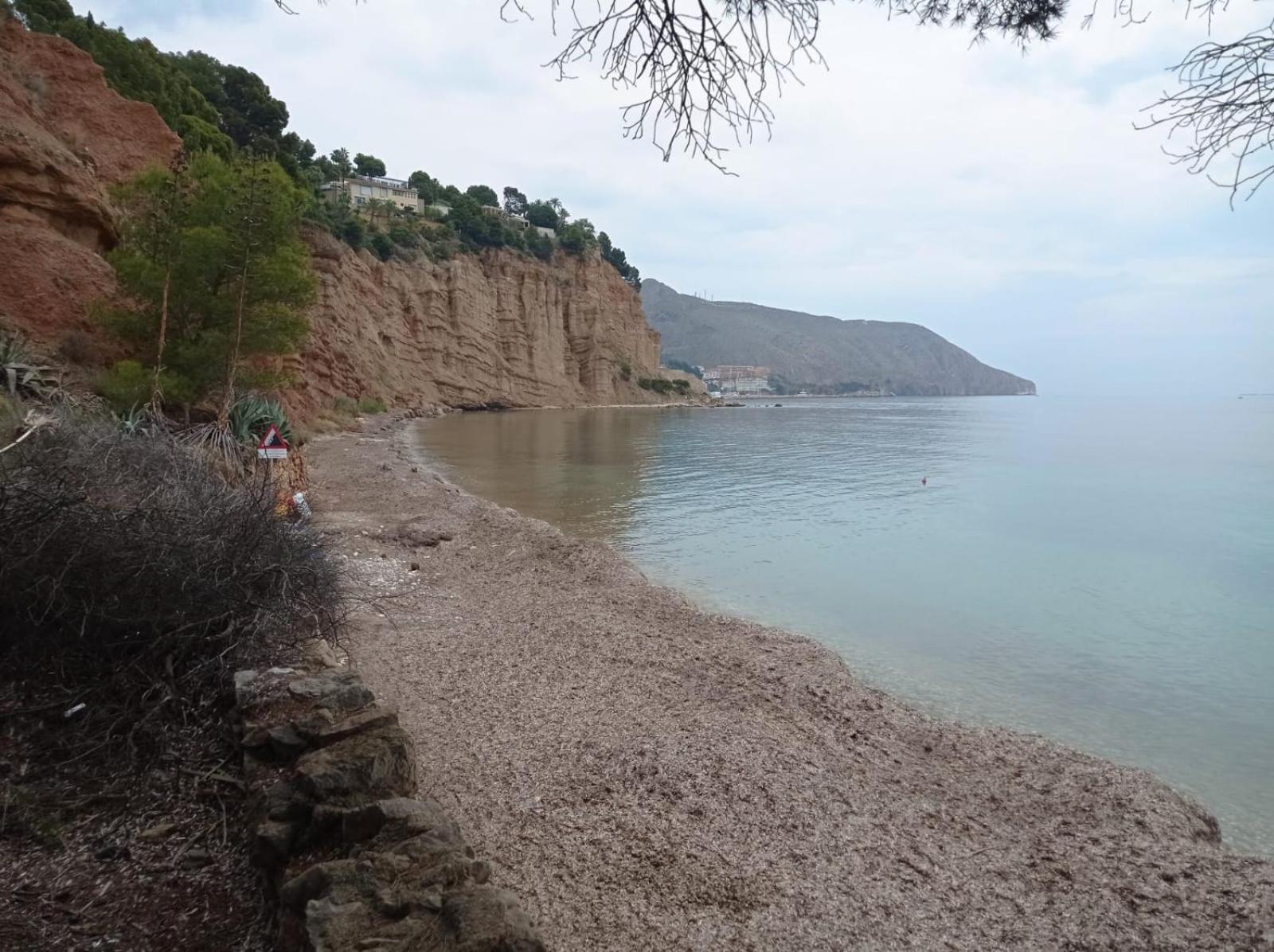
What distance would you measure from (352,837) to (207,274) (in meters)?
13.8

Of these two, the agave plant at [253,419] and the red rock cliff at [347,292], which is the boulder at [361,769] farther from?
the red rock cliff at [347,292]

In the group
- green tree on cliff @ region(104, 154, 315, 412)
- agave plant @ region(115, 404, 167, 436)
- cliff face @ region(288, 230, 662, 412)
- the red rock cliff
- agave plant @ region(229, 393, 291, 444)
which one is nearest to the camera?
agave plant @ region(115, 404, 167, 436)

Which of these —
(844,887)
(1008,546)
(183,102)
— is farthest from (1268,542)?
(183,102)

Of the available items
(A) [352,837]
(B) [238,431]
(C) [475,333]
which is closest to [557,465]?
(B) [238,431]

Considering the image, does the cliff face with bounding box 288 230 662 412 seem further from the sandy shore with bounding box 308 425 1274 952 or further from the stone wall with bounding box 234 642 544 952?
the stone wall with bounding box 234 642 544 952

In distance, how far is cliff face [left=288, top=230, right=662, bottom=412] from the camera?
1665 inches

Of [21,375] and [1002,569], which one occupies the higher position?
[21,375]

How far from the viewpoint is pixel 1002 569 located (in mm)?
12570

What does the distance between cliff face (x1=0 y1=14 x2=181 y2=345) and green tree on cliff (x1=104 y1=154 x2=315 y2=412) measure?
1739 mm

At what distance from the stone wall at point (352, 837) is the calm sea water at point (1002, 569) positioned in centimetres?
494

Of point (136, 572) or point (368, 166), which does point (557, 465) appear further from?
point (368, 166)

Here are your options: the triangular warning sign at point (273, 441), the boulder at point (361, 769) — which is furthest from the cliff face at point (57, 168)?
the boulder at point (361, 769)

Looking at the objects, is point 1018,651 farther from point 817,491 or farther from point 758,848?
point 817,491

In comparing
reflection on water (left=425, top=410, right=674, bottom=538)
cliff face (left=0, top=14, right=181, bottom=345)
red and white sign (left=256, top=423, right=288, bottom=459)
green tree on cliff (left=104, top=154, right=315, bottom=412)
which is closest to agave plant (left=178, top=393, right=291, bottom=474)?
red and white sign (left=256, top=423, right=288, bottom=459)
